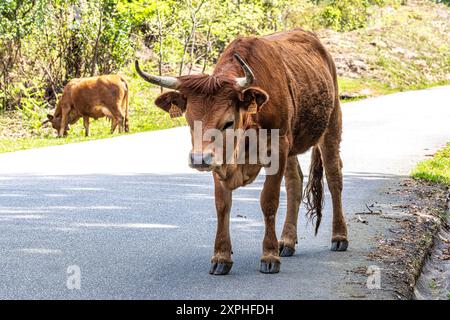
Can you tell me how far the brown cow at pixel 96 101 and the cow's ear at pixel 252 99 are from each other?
18.5 m

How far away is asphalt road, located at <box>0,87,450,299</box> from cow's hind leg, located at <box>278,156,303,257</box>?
137 millimetres

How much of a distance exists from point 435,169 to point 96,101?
13.3m

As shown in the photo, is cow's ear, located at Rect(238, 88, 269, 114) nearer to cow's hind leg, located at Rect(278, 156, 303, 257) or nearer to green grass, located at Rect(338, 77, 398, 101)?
cow's hind leg, located at Rect(278, 156, 303, 257)

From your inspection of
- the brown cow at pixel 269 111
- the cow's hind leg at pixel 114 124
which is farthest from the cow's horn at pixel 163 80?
the cow's hind leg at pixel 114 124

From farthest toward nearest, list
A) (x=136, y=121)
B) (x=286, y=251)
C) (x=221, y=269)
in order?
(x=136, y=121) < (x=286, y=251) < (x=221, y=269)

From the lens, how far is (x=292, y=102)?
25.7ft

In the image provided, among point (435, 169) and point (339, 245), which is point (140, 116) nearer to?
point (435, 169)

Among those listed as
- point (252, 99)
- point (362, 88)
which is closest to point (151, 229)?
point (252, 99)

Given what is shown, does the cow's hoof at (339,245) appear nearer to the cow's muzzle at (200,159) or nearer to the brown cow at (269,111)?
the brown cow at (269,111)

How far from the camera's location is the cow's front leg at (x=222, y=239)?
7.38 metres

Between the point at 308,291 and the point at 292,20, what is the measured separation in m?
41.0

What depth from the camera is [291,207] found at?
28.2ft

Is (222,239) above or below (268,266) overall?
above
